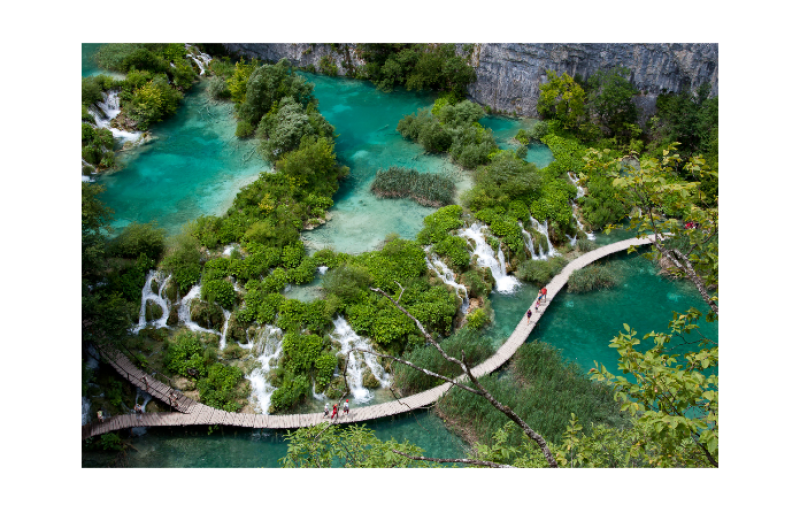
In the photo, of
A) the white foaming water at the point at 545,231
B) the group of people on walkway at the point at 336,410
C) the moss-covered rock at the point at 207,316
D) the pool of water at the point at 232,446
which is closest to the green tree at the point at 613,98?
the white foaming water at the point at 545,231

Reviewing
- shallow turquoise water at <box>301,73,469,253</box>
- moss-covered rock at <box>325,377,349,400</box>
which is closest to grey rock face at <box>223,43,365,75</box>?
shallow turquoise water at <box>301,73,469,253</box>

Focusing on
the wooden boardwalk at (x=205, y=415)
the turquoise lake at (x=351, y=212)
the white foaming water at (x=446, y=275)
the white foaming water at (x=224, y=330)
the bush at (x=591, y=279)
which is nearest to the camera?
the wooden boardwalk at (x=205, y=415)

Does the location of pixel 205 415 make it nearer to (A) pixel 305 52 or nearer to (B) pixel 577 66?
(B) pixel 577 66

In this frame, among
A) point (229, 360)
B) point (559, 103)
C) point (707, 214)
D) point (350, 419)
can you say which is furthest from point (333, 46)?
point (707, 214)

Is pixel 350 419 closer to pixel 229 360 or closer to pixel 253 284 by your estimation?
pixel 229 360

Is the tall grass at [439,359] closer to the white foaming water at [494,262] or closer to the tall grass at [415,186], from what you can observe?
the white foaming water at [494,262]

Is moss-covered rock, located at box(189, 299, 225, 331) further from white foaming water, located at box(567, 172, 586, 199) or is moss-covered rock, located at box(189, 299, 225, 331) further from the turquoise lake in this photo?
white foaming water, located at box(567, 172, 586, 199)

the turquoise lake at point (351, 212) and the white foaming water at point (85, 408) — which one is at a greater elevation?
the turquoise lake at point (351, 212)
